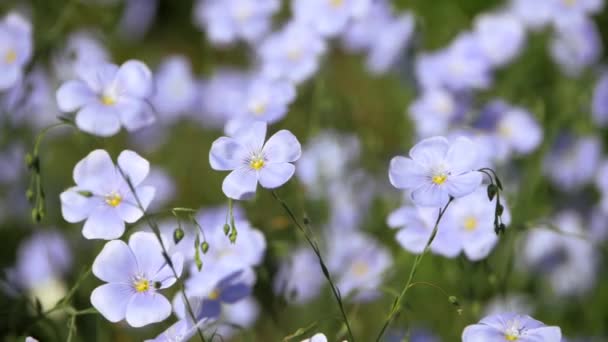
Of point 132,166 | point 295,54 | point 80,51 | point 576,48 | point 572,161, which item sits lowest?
point 132,166

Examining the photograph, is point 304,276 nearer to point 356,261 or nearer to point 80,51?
point 356,261

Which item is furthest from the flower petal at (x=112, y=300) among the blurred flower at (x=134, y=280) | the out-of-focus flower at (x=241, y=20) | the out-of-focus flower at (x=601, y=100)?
the out-of-focus flower at (x=601, y=100)

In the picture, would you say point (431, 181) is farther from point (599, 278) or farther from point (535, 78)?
point (535, 78)

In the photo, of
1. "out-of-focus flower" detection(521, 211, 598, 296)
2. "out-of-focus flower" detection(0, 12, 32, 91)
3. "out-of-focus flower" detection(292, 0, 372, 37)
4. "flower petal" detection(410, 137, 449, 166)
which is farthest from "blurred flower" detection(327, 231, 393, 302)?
"out-of-focus flower" detection(0, 12, 32, 91)

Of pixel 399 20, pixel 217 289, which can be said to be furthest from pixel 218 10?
pixel 217 289

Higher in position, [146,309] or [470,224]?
[470,224]

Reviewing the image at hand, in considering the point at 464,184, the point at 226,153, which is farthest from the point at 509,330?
the point at 226,153
